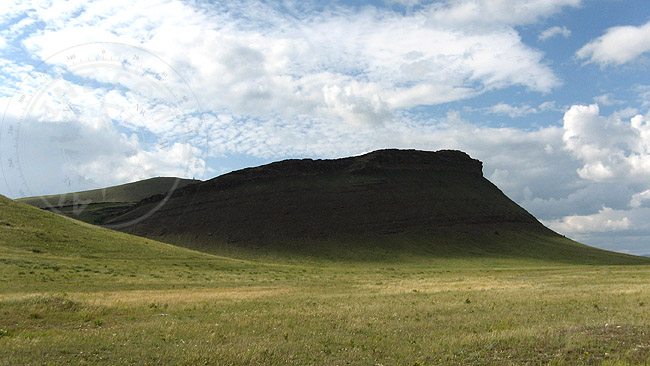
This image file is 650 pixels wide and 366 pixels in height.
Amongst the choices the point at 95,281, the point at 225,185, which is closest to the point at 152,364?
the point at 95,281

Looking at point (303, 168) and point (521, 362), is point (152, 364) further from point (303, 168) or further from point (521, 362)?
point (303, 168)

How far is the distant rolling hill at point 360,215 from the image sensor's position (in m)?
112

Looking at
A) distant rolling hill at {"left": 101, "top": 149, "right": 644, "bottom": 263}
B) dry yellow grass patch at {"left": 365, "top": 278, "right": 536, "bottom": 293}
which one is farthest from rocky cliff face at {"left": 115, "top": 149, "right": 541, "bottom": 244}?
dry yellow grass patch at {"left": 365, "top": 278, "right": 536, "bottom": 293}

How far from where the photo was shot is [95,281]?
36938 millimetres

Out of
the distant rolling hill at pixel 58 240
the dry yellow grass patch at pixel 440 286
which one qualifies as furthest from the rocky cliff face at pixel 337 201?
the dry yellow grass patch at pixel 440 286

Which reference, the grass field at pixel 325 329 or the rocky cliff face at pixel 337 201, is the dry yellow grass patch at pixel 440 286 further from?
the rocky cliff face at pixel 337 201

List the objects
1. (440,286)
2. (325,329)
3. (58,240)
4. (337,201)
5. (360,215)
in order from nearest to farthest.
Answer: (325,329) → (440,286) → (58,240) → (360,215) → (337,201)

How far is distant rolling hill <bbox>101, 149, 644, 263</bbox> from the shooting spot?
112m

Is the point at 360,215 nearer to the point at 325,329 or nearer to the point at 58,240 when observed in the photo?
the point at 58,240

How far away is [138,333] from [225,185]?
130 m

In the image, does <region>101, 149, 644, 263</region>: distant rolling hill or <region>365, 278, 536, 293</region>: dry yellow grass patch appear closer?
<region>365, 278, 536, 293</region>: dry yellow grass patch

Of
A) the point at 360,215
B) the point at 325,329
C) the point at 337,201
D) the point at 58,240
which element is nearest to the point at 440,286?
the point at 325,329

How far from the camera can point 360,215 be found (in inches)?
5022

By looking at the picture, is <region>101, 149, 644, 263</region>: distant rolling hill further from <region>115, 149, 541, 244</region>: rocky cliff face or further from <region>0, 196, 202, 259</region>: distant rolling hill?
<region>0, 196, 202, 259</region>: distant rolling hill
